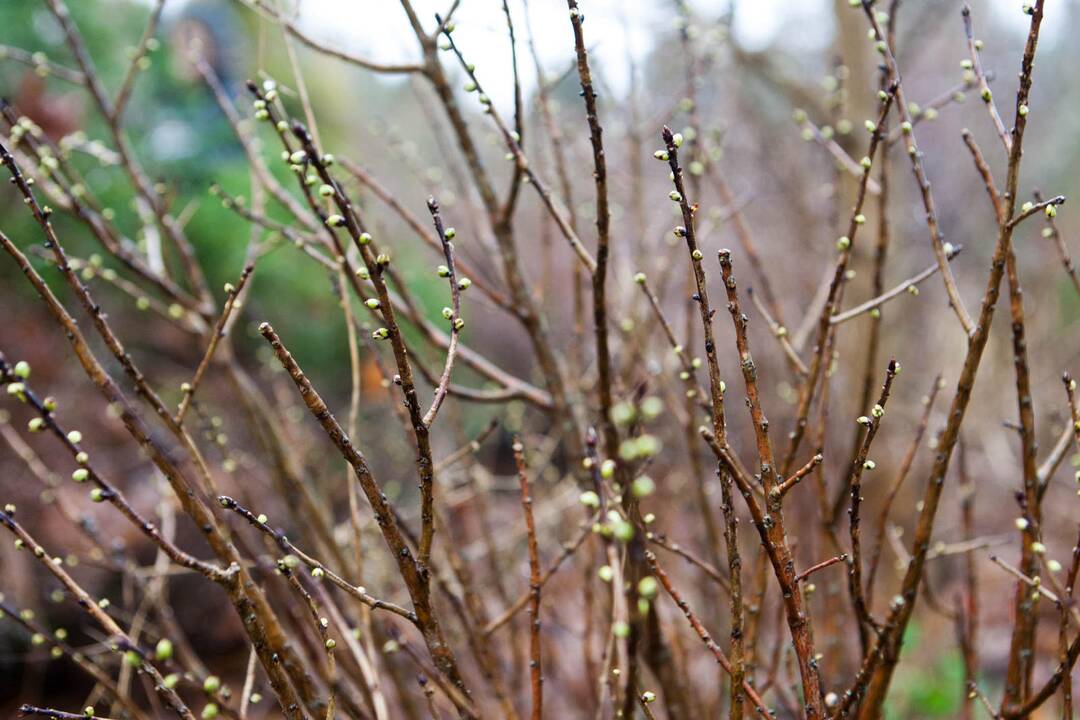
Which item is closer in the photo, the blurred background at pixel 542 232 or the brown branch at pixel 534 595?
the brown branch at pixel 534 595

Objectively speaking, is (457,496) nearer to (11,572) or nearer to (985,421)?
(11,572)

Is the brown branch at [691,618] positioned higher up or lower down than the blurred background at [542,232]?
lower down

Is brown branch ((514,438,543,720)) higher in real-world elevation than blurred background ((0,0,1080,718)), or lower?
lower

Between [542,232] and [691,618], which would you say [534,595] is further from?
[542,232]

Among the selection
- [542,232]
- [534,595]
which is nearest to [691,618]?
[534,595]

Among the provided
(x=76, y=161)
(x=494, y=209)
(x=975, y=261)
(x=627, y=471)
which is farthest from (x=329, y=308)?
(x=975, y=261)

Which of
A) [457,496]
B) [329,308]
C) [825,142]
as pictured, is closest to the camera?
[825,142]

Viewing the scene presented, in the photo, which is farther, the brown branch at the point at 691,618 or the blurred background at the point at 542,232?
the blurred background at the point at 542,232

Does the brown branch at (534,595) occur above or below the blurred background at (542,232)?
below
